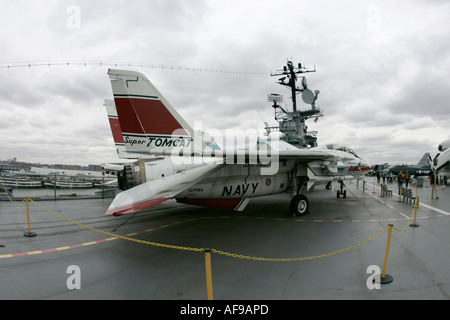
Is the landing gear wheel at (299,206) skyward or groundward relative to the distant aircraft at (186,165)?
groundward

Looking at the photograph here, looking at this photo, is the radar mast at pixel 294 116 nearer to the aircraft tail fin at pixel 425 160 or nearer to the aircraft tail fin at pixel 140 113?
the aircraft tail fin at pixel 140 113

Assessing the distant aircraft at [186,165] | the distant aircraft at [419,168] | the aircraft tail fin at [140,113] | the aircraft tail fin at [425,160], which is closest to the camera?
the distant aircraft at [186,165]

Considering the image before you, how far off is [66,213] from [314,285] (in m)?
9.01

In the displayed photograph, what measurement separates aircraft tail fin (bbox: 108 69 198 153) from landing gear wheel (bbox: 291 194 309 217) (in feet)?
15.6

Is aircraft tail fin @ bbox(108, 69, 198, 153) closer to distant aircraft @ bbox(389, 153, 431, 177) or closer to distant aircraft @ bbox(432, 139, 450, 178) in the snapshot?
distant aircraft @ bbox(432, 139, 450, 178)

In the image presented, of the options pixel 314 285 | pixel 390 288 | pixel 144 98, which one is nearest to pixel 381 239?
pixel 390 288

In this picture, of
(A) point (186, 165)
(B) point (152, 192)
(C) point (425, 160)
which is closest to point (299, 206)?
(A) point (186, 165)

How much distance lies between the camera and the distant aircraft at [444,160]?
2262 cm

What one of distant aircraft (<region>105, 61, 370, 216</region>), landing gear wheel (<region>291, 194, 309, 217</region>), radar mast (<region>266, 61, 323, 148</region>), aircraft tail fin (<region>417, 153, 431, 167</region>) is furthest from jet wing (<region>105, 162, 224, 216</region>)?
aircraft tail fin (<region>417, 153, 431, 167</region>)

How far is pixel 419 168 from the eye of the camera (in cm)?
4006

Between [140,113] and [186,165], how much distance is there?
6.91 feet

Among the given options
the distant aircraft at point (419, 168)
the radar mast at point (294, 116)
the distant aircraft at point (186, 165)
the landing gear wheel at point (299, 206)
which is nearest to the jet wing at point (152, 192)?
the distant aircraft at point (186, 165)

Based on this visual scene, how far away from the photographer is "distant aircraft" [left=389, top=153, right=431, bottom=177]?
38969mm
